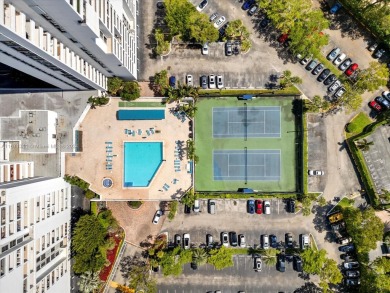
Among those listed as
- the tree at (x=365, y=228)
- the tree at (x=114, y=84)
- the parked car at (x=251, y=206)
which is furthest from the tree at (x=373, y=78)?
the tree at (x=114, y=84)

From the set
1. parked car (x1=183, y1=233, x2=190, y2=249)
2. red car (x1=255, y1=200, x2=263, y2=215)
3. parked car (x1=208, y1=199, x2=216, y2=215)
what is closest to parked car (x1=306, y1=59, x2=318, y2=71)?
red car (x1=255, y1=200, x2=263, y2=215)

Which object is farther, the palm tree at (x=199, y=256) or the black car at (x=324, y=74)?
the black car at (x=324, y=74)

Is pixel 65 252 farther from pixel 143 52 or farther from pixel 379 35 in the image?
pixel 379 35

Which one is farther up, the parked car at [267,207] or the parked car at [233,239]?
the parked car at [267,207]

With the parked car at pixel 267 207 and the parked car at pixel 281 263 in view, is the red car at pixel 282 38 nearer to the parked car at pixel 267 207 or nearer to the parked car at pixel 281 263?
the parked car at pixel 267 207

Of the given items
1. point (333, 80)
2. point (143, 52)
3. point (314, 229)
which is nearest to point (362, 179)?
point (314, 229)

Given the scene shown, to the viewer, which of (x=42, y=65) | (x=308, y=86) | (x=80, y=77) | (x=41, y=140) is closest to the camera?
(x=42, y=65)
